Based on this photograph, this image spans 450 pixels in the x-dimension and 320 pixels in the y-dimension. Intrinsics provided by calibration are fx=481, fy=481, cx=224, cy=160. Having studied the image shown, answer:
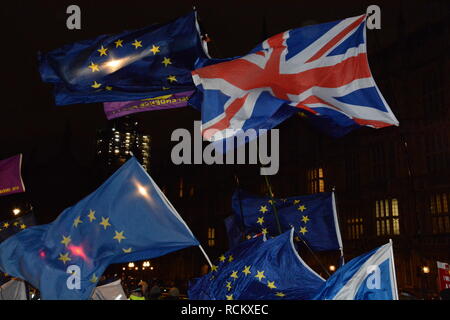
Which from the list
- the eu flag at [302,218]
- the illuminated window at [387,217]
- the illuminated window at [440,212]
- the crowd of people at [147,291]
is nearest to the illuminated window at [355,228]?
the illuminated window at [387,217]

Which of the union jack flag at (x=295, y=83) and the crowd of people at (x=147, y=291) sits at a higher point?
the union jack flag at (x=295, y=83)

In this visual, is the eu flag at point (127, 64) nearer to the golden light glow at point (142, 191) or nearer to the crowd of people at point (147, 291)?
the golden light glow at point (142, 191)

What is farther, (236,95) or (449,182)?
(449,182)

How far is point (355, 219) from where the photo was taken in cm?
3000

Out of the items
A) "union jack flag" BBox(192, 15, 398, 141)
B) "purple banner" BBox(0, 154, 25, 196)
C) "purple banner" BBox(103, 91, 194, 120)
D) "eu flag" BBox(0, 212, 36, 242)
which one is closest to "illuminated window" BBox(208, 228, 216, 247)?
"eu flag" BBox(0, 212, 36, 242)

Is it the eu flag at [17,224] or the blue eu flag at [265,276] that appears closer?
the blue eu flag at [265,276]

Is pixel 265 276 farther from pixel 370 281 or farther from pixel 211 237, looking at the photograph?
pixel 211 237

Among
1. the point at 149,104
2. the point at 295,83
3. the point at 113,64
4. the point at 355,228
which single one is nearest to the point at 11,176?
the point at 149,104

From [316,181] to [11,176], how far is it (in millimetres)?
21841

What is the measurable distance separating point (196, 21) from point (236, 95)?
6.34 feet

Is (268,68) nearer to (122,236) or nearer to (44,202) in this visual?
(122,236)

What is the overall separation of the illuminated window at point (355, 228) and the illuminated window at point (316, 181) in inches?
125

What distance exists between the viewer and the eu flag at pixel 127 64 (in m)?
9.89
